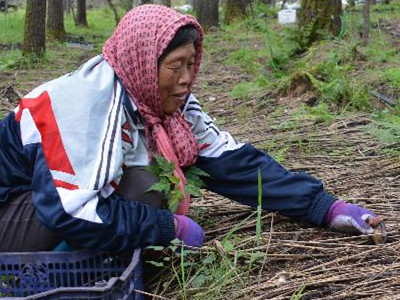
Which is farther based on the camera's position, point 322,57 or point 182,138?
point 322,57

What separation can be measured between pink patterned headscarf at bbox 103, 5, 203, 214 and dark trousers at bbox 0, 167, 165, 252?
4.9 inches

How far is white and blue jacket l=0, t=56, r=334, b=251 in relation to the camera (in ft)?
6.69

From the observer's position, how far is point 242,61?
8.28 m

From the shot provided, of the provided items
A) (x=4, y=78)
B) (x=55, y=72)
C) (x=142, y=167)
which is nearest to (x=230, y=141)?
(x=142, y=167)

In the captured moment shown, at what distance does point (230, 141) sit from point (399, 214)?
0.75m

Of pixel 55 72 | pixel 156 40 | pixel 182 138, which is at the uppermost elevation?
pixel 156 40

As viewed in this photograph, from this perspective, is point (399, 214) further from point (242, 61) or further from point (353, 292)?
point (242, 61)

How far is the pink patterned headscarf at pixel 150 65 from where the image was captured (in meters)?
2.29

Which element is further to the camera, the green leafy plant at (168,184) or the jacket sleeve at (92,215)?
the green leafy plant at (168,184)

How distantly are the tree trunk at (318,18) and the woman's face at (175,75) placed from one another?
18.0 ft

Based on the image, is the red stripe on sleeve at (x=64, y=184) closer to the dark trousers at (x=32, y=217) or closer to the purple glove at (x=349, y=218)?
the dark trousers at (x=32, y=217)

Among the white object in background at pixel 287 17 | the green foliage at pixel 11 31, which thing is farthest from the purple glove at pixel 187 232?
the white object in background at pixel 287 17

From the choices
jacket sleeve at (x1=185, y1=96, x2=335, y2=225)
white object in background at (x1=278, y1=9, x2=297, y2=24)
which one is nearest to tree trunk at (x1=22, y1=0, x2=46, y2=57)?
white object in background at (x1=278, y1=9, x2=297, y2=24)

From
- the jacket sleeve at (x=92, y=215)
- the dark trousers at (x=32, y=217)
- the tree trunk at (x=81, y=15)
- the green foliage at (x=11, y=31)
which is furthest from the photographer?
the tree trunk at (x=81, y=15)
